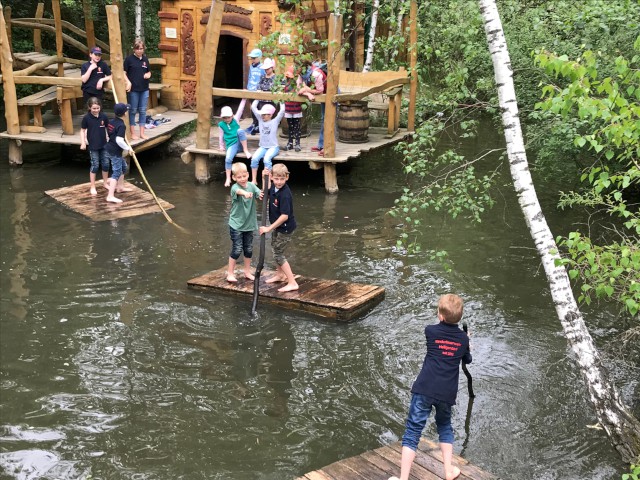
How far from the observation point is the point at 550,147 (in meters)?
11.7

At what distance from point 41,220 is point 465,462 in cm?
867

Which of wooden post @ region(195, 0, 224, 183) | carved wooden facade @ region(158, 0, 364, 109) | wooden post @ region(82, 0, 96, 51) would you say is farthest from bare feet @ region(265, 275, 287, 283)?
wooden post @ region(82, 0, 96, 51)

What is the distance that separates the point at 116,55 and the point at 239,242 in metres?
6.22

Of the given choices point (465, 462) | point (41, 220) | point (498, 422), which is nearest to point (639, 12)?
point (498, 422)

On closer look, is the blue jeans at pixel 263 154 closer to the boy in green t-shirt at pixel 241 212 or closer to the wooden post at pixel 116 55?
the wooden post at pixel 116 55

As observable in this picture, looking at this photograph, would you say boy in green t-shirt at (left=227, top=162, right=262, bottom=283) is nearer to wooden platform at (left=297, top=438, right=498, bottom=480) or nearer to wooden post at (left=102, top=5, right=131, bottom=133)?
wooden platform at (left=297, top=438, right=498, bottom=480)

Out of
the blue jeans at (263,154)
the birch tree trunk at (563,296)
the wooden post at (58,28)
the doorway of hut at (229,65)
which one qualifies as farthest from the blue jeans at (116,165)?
the doorway of hut at (229,65)

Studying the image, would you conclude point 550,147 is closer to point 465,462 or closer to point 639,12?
point 639,12

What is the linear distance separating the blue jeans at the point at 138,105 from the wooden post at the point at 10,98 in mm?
2232

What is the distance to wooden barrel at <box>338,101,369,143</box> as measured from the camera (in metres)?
15.2

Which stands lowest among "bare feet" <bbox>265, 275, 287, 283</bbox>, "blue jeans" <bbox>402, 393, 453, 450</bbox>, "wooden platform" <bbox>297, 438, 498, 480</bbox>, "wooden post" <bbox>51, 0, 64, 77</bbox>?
"wooden platform" <bbox>297, 438, 498, 480</bbox>

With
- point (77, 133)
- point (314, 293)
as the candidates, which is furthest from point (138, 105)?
point (314, 293)

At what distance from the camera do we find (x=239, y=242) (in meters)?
9.54

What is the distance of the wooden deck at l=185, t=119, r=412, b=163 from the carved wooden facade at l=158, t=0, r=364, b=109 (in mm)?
1972
